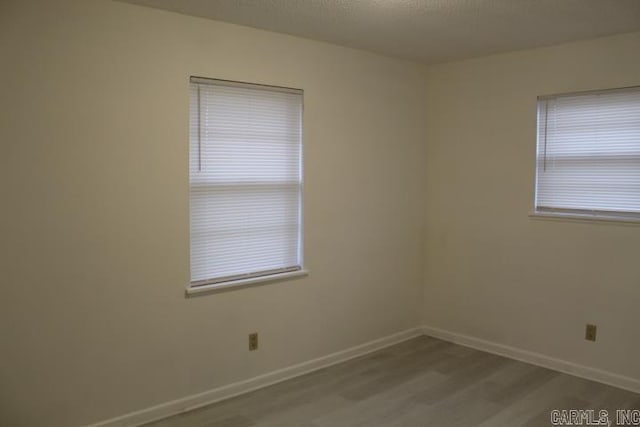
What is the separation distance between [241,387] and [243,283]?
68cm

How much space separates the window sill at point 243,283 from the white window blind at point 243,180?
0.04 meters

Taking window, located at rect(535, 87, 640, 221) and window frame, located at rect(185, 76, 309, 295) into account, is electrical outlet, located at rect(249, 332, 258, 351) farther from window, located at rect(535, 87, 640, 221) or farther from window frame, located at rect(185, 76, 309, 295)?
window, located at rect(535, 87, 640, 221)

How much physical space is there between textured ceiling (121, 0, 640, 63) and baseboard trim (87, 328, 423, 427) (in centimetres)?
229

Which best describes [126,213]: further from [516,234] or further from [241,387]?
[516,234]

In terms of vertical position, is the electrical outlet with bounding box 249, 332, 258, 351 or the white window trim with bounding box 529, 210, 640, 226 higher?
the white window trim with bounding box 529, 210, 640, 226

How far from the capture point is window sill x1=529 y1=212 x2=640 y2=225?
11.3 feet

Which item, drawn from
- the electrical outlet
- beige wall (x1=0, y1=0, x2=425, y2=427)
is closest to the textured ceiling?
beige wall (x1=0, y1=0, x2=425, y2=427)

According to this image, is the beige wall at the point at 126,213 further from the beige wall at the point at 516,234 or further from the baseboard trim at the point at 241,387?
the beige wall at the point at 516,234

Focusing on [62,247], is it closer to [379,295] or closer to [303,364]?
[303,364]

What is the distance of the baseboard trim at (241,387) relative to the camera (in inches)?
116

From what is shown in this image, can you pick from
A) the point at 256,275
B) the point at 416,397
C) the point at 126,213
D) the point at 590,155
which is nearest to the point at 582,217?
the point at 590,155

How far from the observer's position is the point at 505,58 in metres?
3.99

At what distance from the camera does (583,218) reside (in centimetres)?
364

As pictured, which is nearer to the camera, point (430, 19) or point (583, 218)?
point (430, 19)
